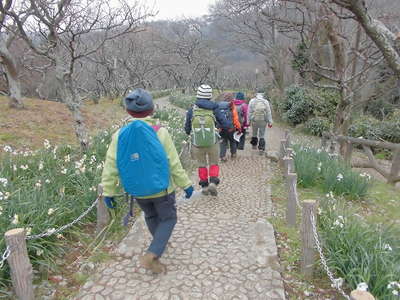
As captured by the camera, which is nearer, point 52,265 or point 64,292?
point 64,292

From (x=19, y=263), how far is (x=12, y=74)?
31.2 ft

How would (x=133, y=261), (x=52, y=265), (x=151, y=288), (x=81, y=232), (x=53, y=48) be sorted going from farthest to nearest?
1. (x=53, y=48)
2. (x=81, y=232)
3. (x=133, y=261)
4. (x=52, y=265)
5. (x=151, y=288)

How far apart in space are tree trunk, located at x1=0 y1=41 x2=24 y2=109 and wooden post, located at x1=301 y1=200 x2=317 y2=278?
10.2 m

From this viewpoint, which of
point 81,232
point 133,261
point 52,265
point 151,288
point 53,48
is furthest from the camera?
point 53,48

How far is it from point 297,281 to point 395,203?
3.83 meters

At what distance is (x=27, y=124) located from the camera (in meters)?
8.62

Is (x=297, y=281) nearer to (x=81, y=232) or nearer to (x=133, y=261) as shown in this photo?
(x=133, y=261)

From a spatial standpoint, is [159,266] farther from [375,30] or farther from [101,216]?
[375,30]

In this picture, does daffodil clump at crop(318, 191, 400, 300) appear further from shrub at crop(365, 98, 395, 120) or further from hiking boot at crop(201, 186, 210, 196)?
shrub at crop(365, 98, 395, 120)

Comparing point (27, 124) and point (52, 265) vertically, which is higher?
point (27, 124)

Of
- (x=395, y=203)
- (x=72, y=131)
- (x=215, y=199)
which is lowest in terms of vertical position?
(x=395, y=203)

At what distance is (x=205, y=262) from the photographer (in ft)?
10.0

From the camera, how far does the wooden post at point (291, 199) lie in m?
3.65

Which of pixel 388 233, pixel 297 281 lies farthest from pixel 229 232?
pixel 388 233
